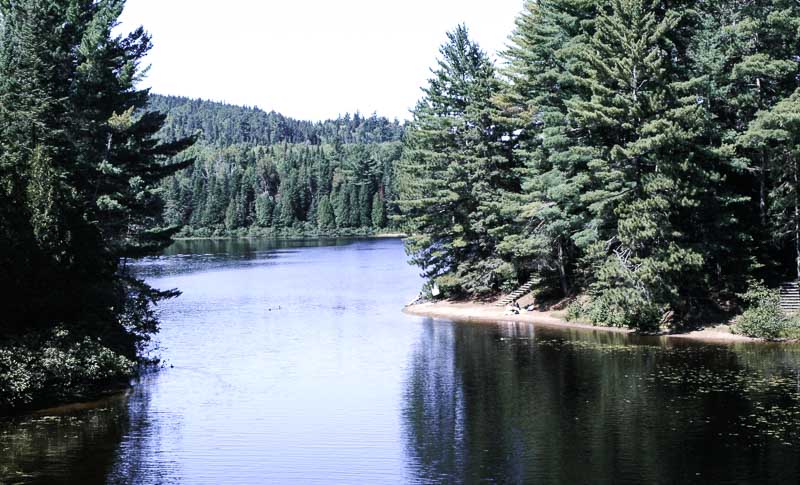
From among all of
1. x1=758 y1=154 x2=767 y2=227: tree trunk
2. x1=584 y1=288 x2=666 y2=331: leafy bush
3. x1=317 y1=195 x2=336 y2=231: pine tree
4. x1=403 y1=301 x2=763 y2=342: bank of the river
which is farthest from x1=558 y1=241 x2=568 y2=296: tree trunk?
x1=317 y1=195 x2=336 y2=231: pine tree

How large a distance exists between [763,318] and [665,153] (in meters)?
9.22

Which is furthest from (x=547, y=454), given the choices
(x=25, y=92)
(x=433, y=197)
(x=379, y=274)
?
(x=379, y=274)

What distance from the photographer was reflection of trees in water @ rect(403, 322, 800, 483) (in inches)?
803

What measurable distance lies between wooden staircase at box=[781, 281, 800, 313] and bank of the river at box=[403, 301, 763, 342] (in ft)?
9.68

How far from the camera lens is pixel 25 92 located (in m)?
35.0

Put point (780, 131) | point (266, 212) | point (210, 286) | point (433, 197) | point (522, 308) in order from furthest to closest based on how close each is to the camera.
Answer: point (266, 212)
point (210, 286)
point (433, 197)
point (522, 308)
point (780, 131)

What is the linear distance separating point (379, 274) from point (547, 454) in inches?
2539

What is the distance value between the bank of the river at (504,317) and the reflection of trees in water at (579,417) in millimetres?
3134

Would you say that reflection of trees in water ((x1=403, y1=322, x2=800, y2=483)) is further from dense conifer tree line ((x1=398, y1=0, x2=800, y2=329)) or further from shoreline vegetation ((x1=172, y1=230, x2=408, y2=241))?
shoreline vegetation ((x1=172, y1=230, x2=408, y2=241))

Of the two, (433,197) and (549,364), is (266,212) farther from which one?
(549,364)

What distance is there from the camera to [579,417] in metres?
25.8

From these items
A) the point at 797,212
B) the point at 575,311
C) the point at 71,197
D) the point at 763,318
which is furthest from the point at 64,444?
the point at 797,212

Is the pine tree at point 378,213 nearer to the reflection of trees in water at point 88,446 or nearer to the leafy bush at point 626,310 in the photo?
the leafy bush at point 626,310

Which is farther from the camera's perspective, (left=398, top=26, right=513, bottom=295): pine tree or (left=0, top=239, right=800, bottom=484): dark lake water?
(left=398, top=26, right=513, bottom=295): pine tree
